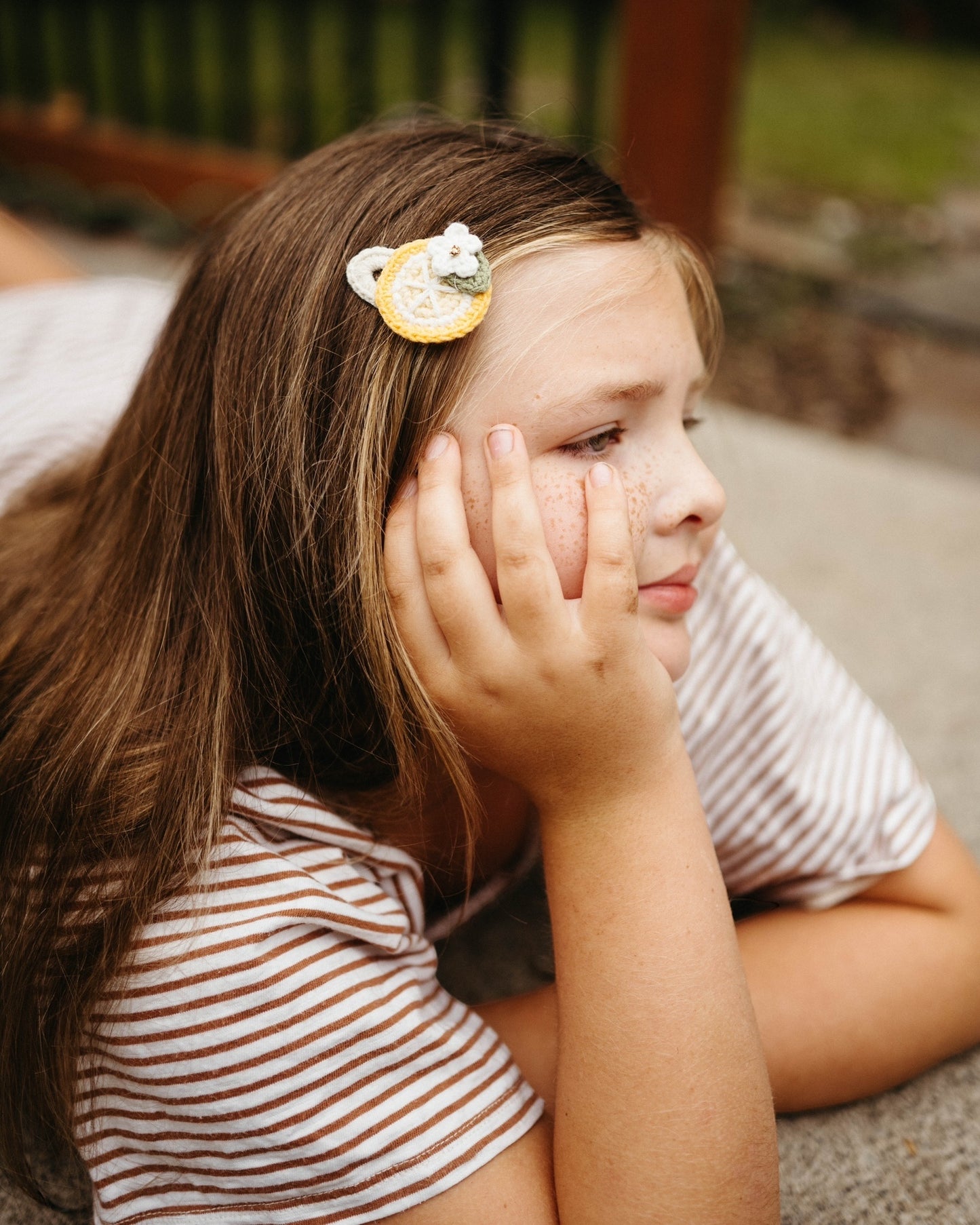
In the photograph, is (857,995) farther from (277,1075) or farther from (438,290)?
(438,290)

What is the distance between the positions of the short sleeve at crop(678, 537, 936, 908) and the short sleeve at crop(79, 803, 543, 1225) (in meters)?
0.37

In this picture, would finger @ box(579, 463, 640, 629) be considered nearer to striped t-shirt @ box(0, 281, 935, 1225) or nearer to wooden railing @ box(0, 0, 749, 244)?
striped t-shirt @ box(0, 281, 935, 1225)

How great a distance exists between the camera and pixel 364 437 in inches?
30.3

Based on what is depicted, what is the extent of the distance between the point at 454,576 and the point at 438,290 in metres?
0.20

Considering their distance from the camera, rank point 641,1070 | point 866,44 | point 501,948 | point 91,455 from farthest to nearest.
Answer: point 866,44 → point 91,455 → point 501,948 → point 641,1070

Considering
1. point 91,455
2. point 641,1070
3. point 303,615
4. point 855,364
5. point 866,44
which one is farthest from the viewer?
point 866,44

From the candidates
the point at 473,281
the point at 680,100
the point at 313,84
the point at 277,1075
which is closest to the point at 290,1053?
the point at 277,1075

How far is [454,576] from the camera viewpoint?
743mm

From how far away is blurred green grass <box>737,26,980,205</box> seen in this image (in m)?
4.00

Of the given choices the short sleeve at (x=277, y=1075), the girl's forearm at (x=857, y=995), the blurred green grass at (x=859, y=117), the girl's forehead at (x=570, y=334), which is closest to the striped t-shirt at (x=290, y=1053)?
the short sleeve at (x=277, y=1075)

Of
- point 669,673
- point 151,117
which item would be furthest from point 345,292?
point 151,117

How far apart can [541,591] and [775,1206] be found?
1.46 ft

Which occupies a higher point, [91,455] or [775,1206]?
[91,455]

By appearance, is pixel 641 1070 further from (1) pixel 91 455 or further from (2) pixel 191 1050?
(1) pixel 91 455
